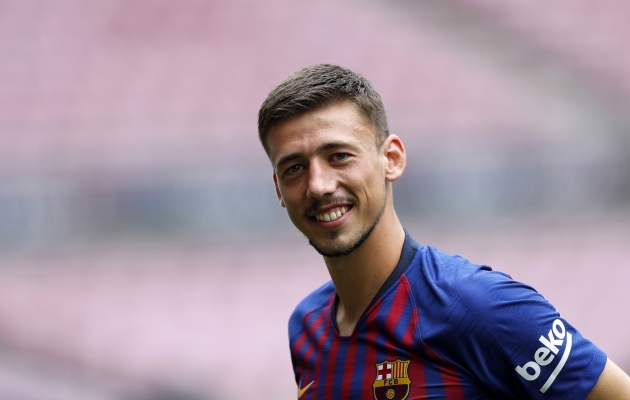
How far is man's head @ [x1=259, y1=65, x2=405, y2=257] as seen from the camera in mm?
1857

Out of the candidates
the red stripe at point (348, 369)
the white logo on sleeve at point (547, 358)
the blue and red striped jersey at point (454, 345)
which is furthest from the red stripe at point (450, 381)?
the red stripe at point (348, 369)

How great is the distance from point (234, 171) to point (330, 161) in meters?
5.03

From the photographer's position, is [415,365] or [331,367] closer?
[415,365]

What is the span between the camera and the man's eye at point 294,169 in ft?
6.23

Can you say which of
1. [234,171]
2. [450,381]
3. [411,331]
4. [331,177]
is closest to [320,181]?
[331,177]

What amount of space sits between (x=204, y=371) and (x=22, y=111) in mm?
3278

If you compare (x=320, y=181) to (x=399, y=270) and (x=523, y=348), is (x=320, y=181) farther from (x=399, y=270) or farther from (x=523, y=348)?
(x=523, y=348)

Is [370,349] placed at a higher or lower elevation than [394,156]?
lower

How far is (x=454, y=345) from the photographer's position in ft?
5.49

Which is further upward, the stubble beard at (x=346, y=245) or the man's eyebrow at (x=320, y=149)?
the man's eyebrow at (x=320, y=149)

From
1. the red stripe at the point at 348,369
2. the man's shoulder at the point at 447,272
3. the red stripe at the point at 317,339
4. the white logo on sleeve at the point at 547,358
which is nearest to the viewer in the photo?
the white logo on sleeve at the point at 547,358

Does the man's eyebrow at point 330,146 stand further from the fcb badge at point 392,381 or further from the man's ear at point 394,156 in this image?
the fcb badge at point 392,381

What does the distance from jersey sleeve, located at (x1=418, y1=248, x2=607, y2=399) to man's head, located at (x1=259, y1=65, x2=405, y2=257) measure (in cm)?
35

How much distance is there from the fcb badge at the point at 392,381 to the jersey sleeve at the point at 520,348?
129 mm
